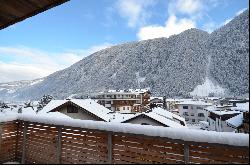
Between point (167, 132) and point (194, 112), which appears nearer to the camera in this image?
point (167, 132)

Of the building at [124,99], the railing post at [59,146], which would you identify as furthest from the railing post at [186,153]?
the building at [124,99]

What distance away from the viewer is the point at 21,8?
15.6 ft

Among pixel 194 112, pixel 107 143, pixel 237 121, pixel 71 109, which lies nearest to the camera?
pixel 107 143

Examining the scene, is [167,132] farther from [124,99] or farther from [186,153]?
[124,99]

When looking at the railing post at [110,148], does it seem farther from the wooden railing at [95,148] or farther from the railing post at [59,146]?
the railing post at [59,146]

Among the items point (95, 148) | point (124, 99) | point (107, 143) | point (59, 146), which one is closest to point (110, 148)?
point (107, 143)

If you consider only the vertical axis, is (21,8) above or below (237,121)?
above

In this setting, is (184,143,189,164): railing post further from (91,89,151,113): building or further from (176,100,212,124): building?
(176,100,212,124): building

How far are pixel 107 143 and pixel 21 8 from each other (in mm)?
3055

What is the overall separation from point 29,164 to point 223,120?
43.2 metres

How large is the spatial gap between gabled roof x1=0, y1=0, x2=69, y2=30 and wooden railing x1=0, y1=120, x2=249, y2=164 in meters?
2.50

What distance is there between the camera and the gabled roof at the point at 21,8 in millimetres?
4443

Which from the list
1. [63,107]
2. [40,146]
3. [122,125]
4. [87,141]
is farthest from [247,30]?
[63,107]

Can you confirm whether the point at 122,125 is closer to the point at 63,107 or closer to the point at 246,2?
the point at 246,2
